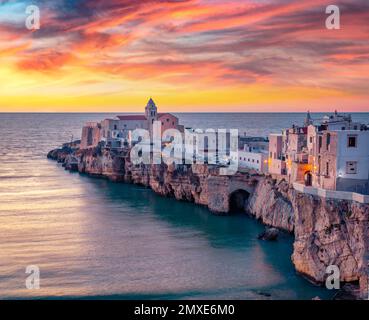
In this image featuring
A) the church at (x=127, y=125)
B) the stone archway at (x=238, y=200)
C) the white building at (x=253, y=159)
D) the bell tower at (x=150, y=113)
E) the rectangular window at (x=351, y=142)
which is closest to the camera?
the rectangular window at (x=351, y=142)

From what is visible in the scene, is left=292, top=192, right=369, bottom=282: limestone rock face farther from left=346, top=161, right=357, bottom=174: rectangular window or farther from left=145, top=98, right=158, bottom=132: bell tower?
left=145, top=98, right=158, bottom=132: bell tower

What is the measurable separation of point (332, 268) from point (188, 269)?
7318 mm

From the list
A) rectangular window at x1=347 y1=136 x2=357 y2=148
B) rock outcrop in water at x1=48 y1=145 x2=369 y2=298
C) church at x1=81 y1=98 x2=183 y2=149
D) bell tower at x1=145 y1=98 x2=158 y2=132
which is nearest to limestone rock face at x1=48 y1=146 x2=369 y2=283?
rock outcrop in water at x1=48 y1=145 x2=369 y2=298

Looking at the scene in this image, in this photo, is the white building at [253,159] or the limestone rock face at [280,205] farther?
the white building at [253,159]

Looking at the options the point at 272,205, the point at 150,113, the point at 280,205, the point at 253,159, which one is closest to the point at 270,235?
the point at 280,205

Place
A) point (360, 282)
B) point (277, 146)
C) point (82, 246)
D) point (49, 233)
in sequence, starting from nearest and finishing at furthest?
point (360, 282)
point (82, 246)
point (49, 233)
point (277, 146)

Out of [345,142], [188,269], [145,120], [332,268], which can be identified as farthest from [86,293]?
[145,120]

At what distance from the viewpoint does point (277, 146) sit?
39.0 meters

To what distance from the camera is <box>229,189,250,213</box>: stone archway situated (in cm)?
4131

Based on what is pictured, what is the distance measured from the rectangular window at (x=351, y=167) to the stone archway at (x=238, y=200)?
47.2ft

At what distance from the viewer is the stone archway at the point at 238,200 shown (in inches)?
1626

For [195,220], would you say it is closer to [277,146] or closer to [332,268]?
[277,146]

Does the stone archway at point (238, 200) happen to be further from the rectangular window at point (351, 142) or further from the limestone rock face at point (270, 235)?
the rectangular window at point (351, 142)

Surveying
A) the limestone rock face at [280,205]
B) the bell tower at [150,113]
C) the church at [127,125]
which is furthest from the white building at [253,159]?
the bell tower at [150,113]
